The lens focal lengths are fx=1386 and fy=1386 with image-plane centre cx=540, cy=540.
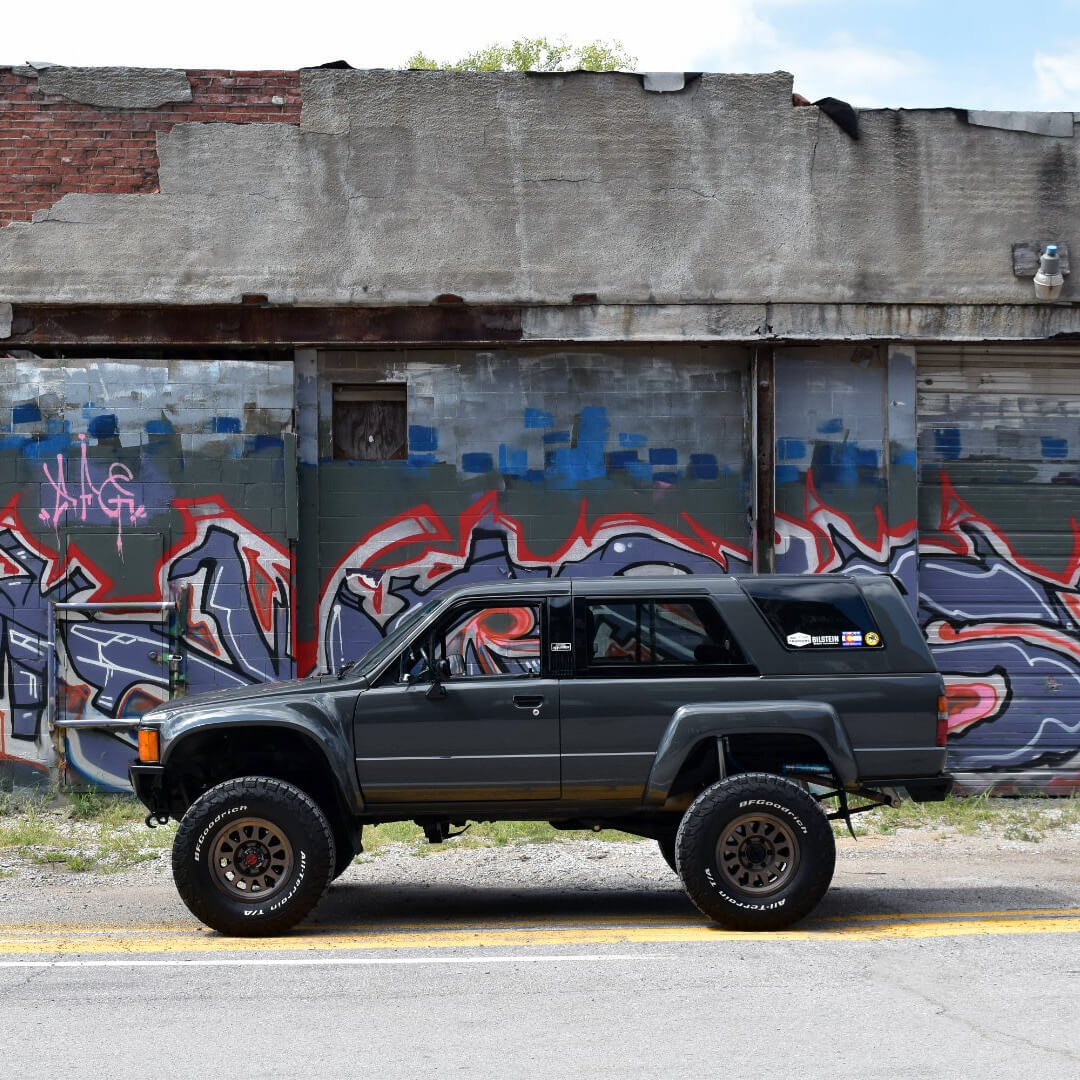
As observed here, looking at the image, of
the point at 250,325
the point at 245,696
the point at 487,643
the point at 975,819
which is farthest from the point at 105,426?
the point at 975,819

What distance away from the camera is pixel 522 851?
34.6 ft

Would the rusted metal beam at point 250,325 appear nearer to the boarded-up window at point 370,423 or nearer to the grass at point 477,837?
the boarded-up window at point 370,423

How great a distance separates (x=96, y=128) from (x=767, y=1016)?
404 inches

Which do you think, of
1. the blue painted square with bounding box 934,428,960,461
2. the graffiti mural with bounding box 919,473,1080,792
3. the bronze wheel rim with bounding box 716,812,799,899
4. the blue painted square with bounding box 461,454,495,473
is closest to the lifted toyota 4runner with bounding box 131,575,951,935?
the bronze wheel rim with bounding box 716,812,799,899

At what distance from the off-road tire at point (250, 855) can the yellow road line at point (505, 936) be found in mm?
156

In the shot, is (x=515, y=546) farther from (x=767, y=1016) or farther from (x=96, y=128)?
(x=767, y=1016)

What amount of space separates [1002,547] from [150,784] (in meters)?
8.60

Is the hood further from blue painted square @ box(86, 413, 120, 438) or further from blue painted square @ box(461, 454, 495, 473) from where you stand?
blue painted square @ box(86, 413, 120, 438)

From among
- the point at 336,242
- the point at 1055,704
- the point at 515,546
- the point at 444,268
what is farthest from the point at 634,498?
the point at 1055,704

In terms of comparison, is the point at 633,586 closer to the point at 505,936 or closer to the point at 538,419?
the point at 505,936

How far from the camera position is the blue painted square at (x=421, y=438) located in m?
12.8

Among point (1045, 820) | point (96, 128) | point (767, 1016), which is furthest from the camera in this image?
point (96, 128)

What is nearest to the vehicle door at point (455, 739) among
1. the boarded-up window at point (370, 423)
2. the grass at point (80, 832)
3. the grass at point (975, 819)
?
the grass at point (80, 832)

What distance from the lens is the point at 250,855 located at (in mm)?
7617
